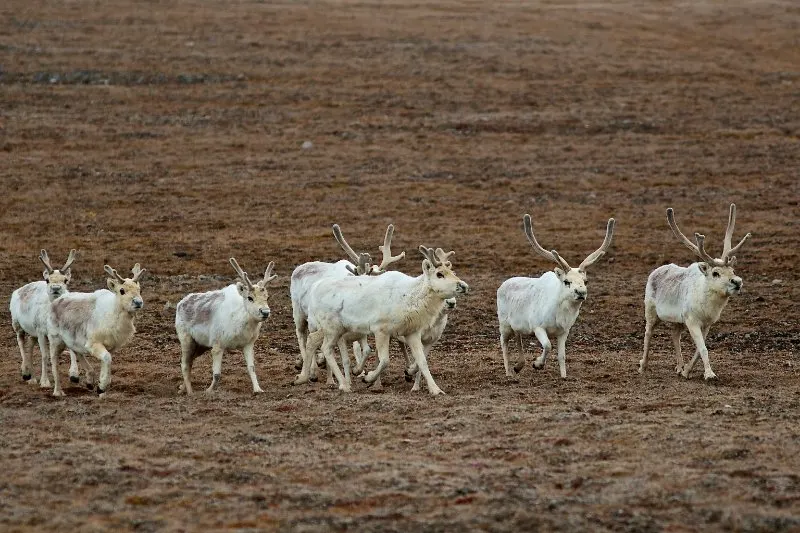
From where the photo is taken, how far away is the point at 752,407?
1207 cm

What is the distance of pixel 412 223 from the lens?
2658 centimetres

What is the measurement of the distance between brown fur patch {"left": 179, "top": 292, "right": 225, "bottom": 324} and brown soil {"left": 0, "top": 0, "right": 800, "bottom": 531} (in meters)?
0.97

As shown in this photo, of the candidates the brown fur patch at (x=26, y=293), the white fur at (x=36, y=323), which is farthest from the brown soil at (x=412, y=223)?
the brown fur patch at (x=26, y=293)

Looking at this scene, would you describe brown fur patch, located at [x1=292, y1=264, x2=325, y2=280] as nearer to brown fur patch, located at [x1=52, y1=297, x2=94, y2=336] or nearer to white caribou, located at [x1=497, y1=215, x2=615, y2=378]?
white caribou, located at [x1=497, y1=215, x2=615, y2=378]

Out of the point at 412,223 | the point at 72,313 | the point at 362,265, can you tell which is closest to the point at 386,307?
the point at 362,265

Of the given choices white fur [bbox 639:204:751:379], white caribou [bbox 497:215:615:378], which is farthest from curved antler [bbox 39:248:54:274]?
white fur [bbox 639:204:751:379]

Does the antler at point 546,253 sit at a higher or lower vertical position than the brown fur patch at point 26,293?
higher

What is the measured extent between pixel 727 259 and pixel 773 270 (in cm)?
772

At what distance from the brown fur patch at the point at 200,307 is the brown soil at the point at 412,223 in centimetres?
97

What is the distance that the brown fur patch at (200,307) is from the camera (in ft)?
47.6

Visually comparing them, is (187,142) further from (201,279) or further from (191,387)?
(191,387)

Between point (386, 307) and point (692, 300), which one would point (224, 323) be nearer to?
point (386, 307)

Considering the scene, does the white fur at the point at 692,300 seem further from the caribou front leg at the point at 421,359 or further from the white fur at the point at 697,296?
the caribou front leg at the point at 421,359

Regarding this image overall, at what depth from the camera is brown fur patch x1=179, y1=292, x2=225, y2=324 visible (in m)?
14.5
